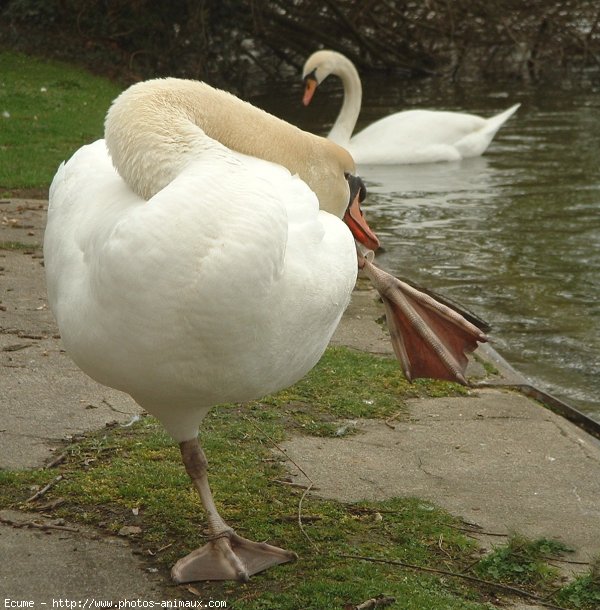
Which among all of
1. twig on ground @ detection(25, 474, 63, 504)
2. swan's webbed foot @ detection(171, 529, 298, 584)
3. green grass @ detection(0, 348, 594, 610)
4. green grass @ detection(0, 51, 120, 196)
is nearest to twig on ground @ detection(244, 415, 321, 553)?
green grass @ detection(0, 348, 594, 610)

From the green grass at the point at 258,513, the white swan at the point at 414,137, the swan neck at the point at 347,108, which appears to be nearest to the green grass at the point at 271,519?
the green grass at the point at 258,513

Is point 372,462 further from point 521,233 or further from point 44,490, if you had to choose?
point 521,233

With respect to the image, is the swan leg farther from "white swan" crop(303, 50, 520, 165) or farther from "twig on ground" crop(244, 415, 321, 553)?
"white swan" crop(303, 50, 520, 165)

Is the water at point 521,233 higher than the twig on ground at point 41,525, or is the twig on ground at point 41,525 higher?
the twig on ground at point 41,525

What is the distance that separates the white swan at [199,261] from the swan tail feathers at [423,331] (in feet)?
2.16

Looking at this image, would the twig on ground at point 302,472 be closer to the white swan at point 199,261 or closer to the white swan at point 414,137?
the white swan at point 199,261

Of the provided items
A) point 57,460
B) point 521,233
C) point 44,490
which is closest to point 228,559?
point 44,490

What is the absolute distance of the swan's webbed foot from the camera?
3475 millimetres

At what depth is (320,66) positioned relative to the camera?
14641mm

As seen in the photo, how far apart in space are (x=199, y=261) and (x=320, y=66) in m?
12.1

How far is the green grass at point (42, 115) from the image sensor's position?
10484mm

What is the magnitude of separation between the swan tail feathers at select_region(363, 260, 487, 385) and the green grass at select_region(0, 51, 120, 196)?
5808 millimetres

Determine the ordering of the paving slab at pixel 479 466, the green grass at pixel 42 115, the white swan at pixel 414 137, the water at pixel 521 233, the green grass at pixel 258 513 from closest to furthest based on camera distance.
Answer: the green grass at pixel 258 513 → the paving slab at pixel 479 466 → the water at pixel 521 233 → the green grass at pixel 42 115 → the white swan at pixel 414 137

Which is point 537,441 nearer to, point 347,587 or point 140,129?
point 347,587
